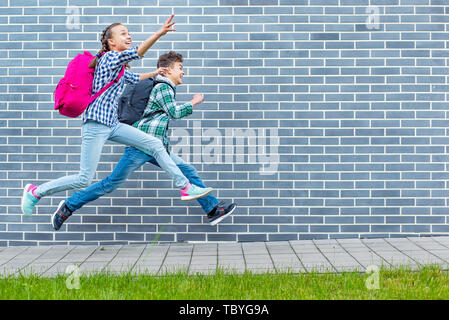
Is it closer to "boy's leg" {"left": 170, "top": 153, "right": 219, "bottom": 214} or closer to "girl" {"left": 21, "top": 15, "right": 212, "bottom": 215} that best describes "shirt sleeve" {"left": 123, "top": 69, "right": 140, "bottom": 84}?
"girl" {"left": 21, "top": 15, "right": 212, "bottom": 215}

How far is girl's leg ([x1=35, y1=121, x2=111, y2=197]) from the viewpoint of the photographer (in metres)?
4.41

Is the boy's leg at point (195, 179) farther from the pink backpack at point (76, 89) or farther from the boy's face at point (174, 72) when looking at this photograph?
the pink backpack at point (76, 89)

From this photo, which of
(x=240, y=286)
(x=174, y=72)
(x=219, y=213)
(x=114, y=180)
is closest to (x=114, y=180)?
(x=114, y=180)

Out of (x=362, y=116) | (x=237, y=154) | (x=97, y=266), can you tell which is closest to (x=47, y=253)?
(x=97, y=266)

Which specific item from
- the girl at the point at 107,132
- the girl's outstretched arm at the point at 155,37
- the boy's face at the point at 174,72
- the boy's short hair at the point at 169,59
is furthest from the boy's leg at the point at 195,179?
the girl's outstretched arm at the point at 155,37

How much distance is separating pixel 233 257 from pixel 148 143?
133 cm

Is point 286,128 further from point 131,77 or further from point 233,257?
point 131,77

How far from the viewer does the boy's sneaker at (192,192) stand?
4605 millimetres

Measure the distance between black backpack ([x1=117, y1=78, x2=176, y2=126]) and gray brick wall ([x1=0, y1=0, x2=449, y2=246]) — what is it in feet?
1.81

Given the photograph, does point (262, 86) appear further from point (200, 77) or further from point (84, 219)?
point (84, 219)

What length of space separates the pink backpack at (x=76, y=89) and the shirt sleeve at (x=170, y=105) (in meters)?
0.66

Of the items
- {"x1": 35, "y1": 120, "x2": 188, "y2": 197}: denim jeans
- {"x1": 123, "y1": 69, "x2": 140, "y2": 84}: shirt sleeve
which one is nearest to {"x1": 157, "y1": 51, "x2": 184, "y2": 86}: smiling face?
{"x1": 123, "y1": 69, "x2": 140, "y2": 84}: shirt sleeve

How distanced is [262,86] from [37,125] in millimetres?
2504

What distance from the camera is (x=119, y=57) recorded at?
4172 mm
